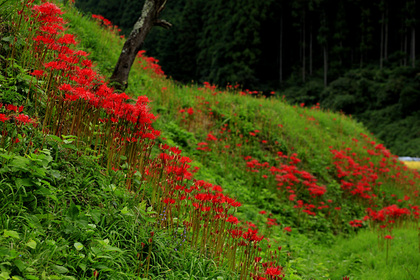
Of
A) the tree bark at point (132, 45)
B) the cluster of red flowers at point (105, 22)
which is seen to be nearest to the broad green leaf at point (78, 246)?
the tree bark at point (132, 45)

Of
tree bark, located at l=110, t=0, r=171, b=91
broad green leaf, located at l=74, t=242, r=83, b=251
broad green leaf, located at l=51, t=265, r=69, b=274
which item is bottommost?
broad green leaf, located at l=51, t=265, r=69, b=274

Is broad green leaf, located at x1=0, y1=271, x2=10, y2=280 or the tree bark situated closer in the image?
broad green leaf, located at x1=0, y1=271, x2=10, y2=280

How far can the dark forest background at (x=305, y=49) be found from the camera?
25750mm

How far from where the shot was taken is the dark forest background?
2575 centimetres

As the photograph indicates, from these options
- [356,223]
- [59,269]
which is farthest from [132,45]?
[356,223]

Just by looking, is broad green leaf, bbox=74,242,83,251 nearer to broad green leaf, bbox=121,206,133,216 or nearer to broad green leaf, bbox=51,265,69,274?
broad green leaf, bbox=51,265,69,274

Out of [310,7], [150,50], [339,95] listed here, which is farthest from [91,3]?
[339,95]

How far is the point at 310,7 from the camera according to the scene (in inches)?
1265

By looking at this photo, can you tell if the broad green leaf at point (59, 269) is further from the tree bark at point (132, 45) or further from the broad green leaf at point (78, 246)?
the tree bark at point (132, 45)

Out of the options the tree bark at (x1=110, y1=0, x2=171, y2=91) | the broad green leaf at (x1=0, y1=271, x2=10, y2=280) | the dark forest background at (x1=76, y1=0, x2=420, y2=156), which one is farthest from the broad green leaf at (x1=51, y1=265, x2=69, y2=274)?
the dark forest background at (x1=76, y1=0, x2=420, y2=156)

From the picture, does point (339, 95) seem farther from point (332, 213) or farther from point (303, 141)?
point (332, 213)

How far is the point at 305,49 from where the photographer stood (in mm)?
37594

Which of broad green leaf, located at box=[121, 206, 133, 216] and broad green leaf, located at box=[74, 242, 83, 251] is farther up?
broad green leaf, located at box=[121, 206, 133, 216]

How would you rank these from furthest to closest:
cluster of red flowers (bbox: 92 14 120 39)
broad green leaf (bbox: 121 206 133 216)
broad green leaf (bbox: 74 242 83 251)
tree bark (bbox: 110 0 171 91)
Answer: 1. cluster of red flowers (bbox: 92 14 120 39)
2. tree bark (bbox: 110 0 171 91)
3. broad green leaf (bbox: 121 206 133 216)
4. broad green leaf (bbox: 74 242 83 251)
